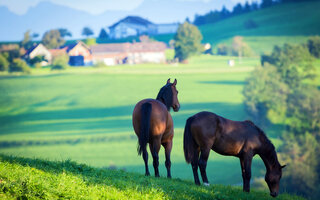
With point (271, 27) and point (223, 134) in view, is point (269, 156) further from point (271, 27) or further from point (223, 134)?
point (271, 27)

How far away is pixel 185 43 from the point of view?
86.8 meters

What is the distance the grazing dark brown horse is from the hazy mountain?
82.6 m

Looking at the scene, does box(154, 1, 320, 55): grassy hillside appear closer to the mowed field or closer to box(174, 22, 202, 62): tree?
box(174, 22, 202, 62): tree

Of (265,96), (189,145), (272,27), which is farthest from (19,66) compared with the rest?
(189,145)

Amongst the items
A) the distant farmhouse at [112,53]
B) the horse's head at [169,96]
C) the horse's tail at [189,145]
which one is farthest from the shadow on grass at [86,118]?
the horse's tail at [189,145]

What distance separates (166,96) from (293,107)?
5643 cm

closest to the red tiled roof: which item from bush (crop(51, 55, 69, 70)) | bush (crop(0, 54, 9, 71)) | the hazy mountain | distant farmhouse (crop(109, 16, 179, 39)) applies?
distant farmhouse (crop(109, 16, 179, 39))

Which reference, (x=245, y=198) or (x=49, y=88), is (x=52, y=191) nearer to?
(x=245, y=198)

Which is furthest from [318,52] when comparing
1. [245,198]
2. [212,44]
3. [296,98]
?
[245,198]

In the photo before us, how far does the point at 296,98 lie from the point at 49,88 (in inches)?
1960

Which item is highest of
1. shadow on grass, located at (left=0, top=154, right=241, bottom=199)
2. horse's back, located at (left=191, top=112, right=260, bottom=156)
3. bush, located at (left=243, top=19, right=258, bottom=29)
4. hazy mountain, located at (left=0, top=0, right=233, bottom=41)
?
hazy mountain, located at (left=0, top=0, right=233, bottom=41)

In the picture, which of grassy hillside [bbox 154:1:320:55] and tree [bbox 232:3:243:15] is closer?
grassy hillside [bbox 154:1:320:55]

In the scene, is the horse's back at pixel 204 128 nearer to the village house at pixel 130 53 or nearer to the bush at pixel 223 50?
the village house at pixel 130 53

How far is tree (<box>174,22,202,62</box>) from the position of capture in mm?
85750
